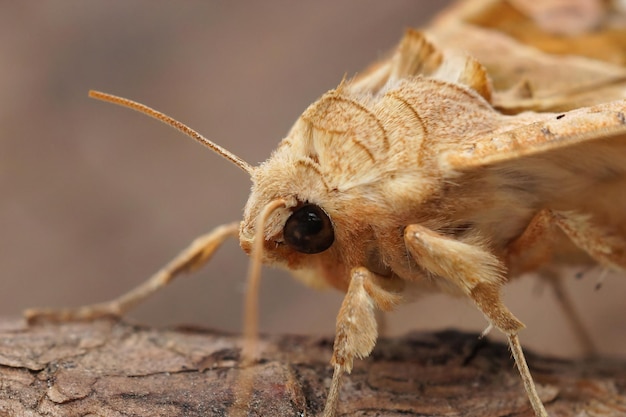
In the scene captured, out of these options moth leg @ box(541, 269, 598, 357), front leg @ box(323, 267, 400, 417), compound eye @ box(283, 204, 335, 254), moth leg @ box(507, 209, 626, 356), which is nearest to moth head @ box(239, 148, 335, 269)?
compound eye @ box(283, 204, 335, 254)

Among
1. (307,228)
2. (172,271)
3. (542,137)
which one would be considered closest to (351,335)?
(307,228)

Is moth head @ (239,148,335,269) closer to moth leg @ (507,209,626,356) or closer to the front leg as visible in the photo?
the front leg

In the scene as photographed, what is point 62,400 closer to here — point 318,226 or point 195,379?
point 195,379

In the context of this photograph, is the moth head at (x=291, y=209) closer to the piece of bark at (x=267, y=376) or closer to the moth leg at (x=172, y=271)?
the piece of bark at (x=267, y=376)

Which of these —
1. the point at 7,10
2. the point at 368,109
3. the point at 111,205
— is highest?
the point at 7,10

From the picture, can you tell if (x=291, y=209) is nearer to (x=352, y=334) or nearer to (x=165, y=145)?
(x=352, y=334)

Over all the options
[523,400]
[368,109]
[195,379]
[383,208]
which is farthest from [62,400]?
[523,400]

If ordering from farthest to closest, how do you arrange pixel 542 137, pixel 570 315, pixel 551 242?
pixel 570 315, pixel 551 242, pixel 542 137
